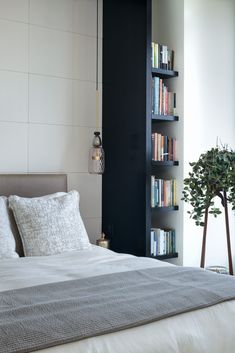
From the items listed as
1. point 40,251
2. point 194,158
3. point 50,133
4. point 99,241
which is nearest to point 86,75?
point 50,133

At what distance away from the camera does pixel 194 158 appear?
13.0ft

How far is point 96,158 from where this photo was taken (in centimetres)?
386

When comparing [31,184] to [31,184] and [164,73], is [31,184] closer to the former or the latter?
[31,184]

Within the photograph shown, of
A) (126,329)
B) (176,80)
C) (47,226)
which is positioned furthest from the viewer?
(176,80)

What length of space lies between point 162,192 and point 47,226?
1.13 m

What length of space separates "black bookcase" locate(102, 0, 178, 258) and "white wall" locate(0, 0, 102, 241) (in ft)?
0.46

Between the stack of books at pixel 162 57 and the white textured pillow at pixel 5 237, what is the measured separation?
5.63 ft

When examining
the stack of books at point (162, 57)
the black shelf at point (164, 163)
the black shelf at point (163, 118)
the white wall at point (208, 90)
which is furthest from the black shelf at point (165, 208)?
the stack of books at point (162, 57)

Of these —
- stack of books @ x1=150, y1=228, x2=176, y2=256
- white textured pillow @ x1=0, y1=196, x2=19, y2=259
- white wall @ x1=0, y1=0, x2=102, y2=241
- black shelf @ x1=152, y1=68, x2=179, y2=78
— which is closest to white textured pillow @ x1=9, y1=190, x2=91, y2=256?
white textured pillow @ x1=0, y1=196, x2=19, y2=259

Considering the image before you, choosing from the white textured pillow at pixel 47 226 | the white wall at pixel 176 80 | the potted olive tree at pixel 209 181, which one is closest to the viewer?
the white textured pillow at pixel 47 226

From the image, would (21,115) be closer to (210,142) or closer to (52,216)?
(52,216)

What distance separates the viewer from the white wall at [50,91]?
145 inches

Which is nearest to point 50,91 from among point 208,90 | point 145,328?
point 208,90

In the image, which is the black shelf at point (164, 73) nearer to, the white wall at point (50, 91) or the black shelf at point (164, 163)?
the white wall at point (50, 91)
